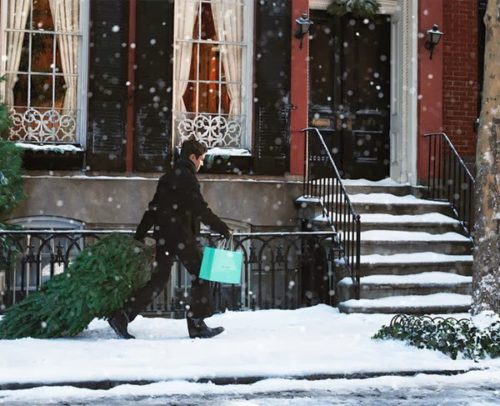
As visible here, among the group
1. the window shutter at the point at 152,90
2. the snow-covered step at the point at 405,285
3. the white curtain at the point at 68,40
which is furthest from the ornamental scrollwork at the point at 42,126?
the snow-covered step at the point at 405,285

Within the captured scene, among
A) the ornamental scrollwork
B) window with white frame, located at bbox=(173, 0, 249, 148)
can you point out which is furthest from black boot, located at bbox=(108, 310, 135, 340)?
window with white frame, located at bbox=(173, 0, 249, 148)

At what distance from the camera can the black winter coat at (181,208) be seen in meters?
7.89

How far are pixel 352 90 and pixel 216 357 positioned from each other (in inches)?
277

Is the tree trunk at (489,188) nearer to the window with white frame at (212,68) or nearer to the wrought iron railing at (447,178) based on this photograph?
the wrought iron railing at (447,178)

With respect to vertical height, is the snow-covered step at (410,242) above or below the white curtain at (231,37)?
below

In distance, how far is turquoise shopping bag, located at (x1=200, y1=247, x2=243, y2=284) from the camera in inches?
304

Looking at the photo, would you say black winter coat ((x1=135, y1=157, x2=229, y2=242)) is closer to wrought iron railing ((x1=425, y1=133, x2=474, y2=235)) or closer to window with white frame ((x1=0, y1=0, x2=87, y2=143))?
window with white frame ((x1=0, y1=0, x2=87, y2=143))

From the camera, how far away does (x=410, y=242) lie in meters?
10.8

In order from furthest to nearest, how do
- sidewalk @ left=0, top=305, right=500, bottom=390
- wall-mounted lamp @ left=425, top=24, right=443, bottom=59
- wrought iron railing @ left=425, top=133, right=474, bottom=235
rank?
wall-mounted lamp @ left=425, top=24, right=443, bottom=59
wrought iron railing @ left=425, top=133, right=474, bottom=235
sidewalk @ left=0, top=305, right=500, bottom=390

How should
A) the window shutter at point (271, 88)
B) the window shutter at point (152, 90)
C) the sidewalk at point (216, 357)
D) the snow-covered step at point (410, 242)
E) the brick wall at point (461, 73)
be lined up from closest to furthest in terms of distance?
the sidewalk at point (216, 357), the snow-covered step at point (410, 242), the window shutter at point (152, 90), the window shutter at point (271, 88), the brick wall at point (461, 73)

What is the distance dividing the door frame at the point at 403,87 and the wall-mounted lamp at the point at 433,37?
0.20m

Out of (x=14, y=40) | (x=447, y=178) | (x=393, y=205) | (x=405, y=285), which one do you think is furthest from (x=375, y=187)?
(x=14, y=40)

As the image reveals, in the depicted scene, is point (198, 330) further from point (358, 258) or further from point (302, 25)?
point (302, 25)

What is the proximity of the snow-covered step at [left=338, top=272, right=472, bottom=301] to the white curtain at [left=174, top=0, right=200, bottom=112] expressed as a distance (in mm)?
3676
